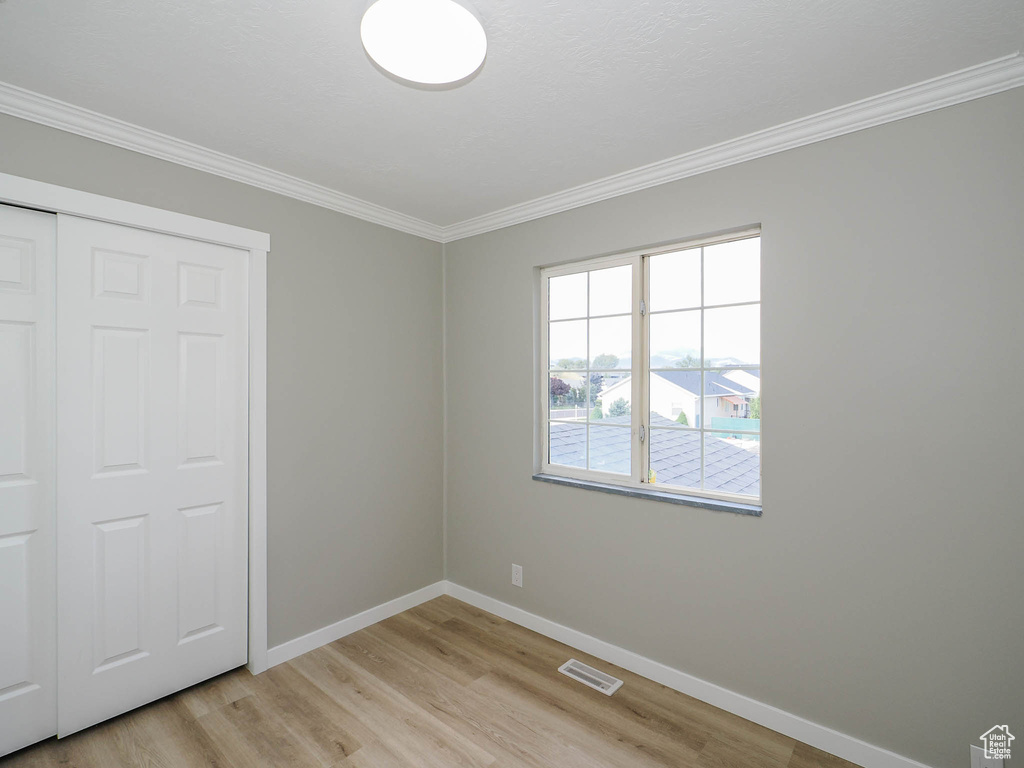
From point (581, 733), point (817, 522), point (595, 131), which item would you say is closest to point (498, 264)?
point (595, 131)

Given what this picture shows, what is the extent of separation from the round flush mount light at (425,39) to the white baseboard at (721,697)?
9.06 ft

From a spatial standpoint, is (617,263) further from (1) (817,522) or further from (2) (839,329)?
(1) (817,522)

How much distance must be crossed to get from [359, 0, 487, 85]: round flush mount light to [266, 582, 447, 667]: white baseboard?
281 cm

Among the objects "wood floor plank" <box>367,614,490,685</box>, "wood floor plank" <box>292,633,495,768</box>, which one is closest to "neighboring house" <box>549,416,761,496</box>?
"wood floor plank" <box>367,614,490,685</box>

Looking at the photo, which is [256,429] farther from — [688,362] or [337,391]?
[688,362]

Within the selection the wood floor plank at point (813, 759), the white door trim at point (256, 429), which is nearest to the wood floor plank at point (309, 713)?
the white door trim at point (256, 429)

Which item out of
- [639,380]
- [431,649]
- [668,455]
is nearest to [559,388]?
[639,380]

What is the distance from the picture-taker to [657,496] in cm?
255

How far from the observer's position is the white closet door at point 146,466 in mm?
2107

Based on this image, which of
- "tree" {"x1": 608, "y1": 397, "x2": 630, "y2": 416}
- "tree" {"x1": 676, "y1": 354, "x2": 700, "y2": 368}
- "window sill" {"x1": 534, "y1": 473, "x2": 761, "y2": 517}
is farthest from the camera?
"tree" {"x1": 608, "y1": 397, "x2": 630, "y2": 416}

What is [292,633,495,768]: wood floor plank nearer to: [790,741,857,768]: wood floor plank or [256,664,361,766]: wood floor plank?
[256,664,361,766]: wood floor plank

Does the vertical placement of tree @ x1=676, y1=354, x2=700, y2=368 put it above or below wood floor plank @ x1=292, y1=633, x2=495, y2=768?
above

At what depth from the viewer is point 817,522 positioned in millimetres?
2109

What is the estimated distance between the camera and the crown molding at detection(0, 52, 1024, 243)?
1.80 metres
